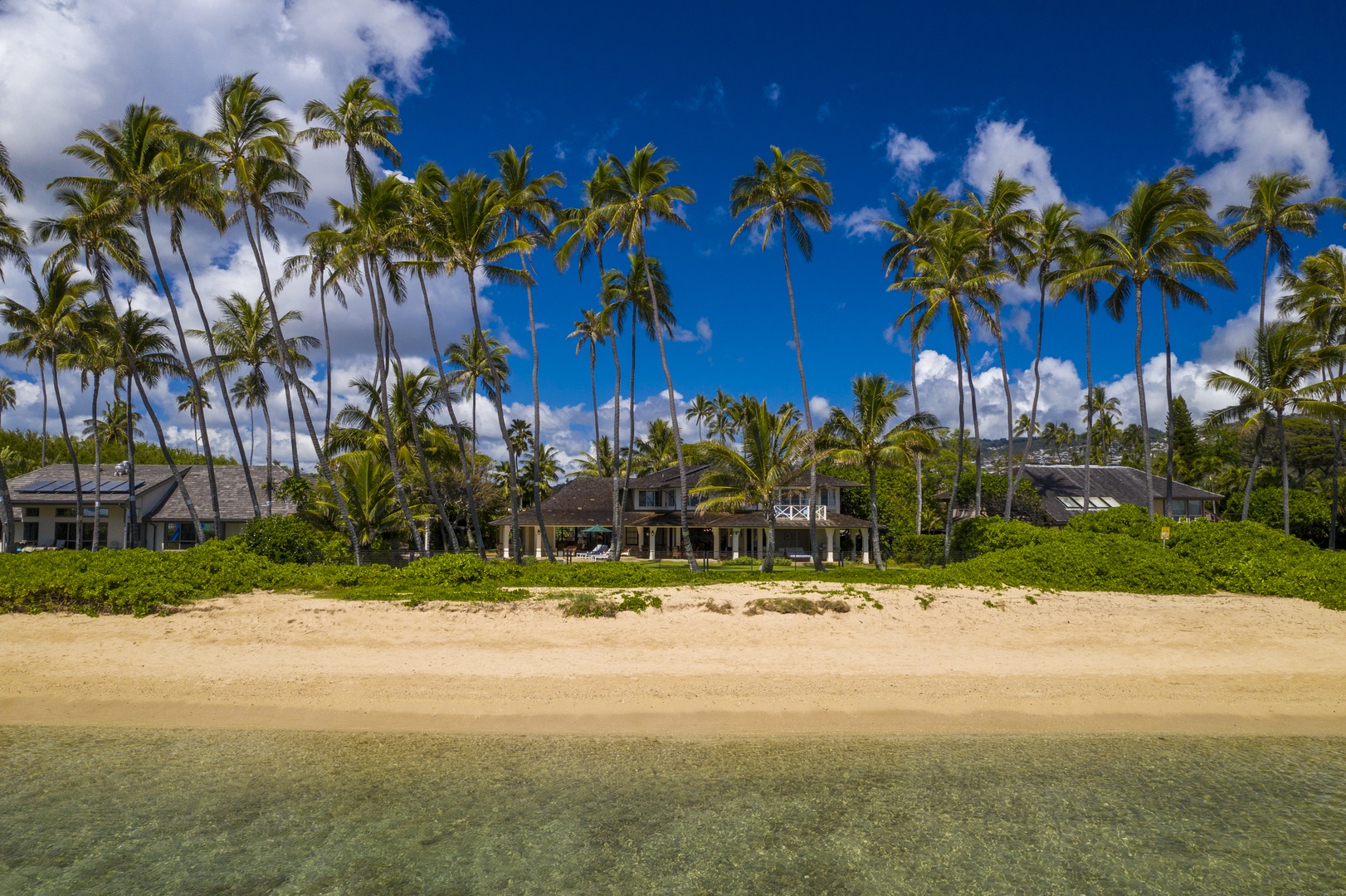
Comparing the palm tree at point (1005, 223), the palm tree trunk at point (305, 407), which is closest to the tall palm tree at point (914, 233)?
the palm tree at point (1005, 223)

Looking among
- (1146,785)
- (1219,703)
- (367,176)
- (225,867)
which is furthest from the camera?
(367,176)

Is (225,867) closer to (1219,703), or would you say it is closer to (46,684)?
(46,684)

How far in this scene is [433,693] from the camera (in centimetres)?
1080

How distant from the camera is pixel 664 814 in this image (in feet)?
24.2

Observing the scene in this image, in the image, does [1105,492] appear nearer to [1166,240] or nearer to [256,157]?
[1166,240]

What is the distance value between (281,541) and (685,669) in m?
17.6

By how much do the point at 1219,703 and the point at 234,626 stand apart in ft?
55.0

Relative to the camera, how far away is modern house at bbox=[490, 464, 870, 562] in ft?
115

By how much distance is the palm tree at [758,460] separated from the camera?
23.2 metres

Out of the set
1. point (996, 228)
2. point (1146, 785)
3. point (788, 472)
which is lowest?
point (1146, 785)

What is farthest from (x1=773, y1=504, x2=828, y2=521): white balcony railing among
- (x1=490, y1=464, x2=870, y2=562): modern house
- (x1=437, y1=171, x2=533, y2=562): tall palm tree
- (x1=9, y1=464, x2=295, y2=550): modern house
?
(x1=9, y1=464, x2=295, y2=550): modern house

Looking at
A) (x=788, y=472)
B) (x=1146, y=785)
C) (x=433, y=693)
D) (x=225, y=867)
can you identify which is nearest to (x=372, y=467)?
(x=788, y=472)

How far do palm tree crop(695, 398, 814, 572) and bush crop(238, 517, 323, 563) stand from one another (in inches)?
525

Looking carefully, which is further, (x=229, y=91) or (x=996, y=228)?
(x=996, y=228)
